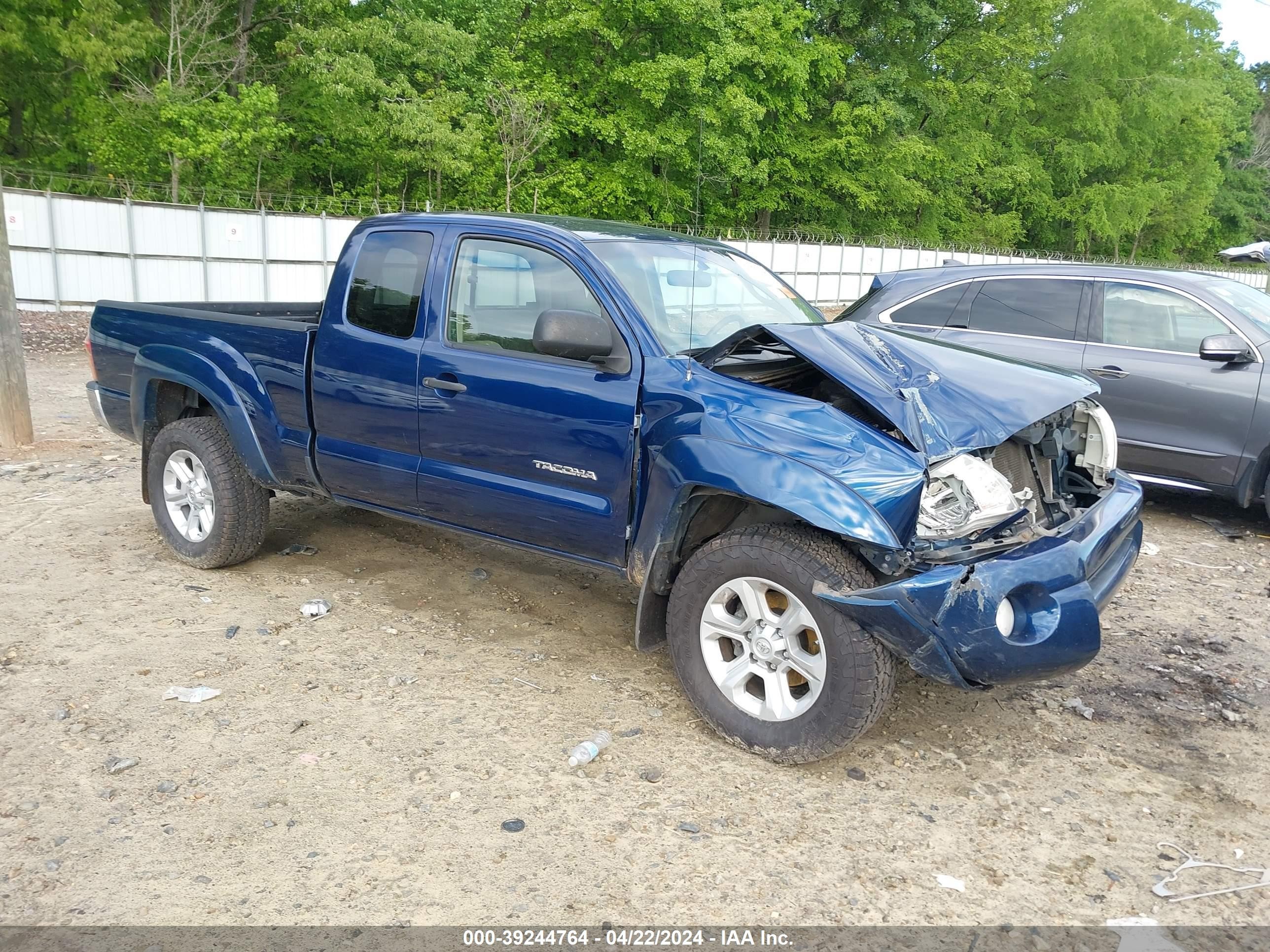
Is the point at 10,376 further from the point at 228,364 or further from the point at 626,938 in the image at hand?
the point at 626,938

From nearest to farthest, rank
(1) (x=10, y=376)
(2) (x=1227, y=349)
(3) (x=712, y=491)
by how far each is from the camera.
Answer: (3) (x=712, y=491) → (2) (x=1227, y=349) → (1) (x=10, y=376)

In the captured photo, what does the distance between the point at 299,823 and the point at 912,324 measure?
606cm

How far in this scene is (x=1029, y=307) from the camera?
296 inches

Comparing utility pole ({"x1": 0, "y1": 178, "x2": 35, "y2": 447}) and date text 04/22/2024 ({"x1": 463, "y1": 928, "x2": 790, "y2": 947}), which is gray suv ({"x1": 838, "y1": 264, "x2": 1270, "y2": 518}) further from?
utility pole ({"x1": 0, "y1": 178, "x2": 35, "y2": 447})

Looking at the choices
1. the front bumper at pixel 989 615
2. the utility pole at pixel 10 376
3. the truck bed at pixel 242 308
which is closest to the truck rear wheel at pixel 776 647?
the front bumper at pixel 989 615

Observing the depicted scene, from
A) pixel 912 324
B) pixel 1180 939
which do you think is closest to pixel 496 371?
pixel 1180 939

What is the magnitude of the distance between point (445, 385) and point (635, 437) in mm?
1028

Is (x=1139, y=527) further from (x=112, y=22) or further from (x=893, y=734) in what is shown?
(x=112, y=22)

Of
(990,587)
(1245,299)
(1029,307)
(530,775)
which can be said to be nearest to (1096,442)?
(990,587)

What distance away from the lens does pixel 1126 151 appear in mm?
50594

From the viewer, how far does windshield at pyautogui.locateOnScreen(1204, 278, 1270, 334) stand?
6898 mm

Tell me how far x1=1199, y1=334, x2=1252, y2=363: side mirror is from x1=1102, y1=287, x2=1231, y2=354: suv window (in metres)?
0.20

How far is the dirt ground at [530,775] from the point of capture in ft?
9.65

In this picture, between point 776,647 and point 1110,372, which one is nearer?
point 776,647
